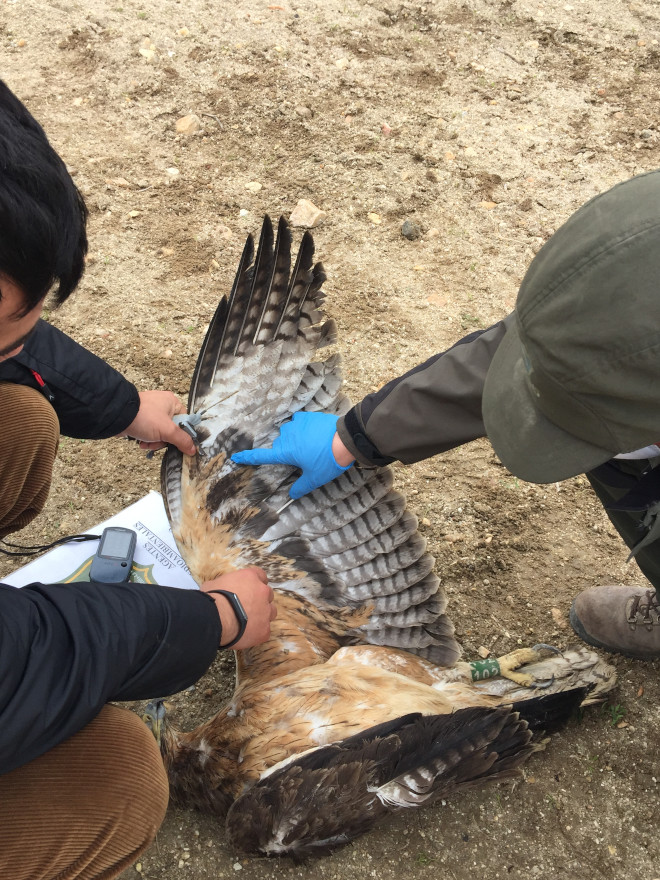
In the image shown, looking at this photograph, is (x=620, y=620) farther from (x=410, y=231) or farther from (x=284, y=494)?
(x=410, y=231)

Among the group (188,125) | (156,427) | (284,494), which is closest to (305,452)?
(284,494)

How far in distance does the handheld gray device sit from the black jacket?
3.20ft

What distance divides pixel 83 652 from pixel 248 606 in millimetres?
589

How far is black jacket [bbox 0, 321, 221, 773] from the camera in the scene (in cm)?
147

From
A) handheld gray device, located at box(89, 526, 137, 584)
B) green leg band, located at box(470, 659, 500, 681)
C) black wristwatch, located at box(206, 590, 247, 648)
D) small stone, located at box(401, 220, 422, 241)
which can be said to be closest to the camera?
black wristwatch, located at box(206, 590, 247, 648)

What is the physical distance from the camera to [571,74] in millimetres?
4930

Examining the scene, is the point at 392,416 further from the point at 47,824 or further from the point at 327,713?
the point at 47,824

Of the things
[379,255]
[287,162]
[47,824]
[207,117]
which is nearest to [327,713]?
[47,824]

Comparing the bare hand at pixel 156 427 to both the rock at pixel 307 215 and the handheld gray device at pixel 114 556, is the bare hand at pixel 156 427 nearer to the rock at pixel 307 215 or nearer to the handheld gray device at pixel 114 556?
the handheld gray device at pixel 114 556

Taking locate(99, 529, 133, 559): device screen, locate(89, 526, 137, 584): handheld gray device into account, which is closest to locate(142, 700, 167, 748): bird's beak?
locate(89, 526, 137, 584): handheld gray device

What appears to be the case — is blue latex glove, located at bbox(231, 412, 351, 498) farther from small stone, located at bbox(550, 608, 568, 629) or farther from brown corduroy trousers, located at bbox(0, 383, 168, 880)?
small stone, located at bbox(550, 608, 568, 629)

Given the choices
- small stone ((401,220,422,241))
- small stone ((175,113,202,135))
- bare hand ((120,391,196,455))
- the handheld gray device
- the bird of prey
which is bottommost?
the handheld gray device

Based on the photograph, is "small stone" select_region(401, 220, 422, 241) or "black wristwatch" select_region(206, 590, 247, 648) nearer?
"black wristwatch" select_region(206, 590, 247, 648)

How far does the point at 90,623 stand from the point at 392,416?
1166 millimetres
